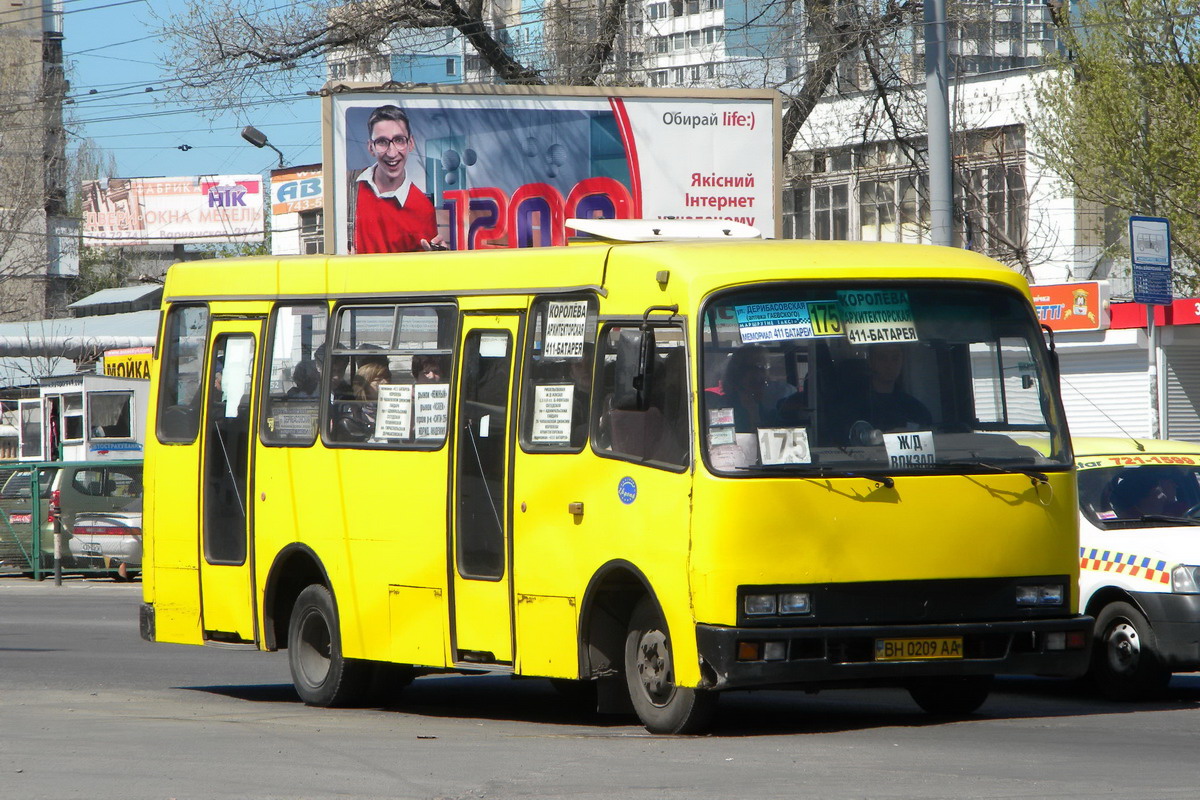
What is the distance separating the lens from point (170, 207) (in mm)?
88062

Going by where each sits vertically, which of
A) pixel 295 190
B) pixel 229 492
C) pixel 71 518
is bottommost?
pixel 71 518

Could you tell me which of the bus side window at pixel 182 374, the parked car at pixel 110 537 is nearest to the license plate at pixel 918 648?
the bus side window at pixel 182 374

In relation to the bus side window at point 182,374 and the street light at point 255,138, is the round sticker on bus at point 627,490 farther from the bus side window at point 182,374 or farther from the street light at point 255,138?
the street light at point 255,138

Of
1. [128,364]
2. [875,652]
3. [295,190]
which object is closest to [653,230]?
[875,652]

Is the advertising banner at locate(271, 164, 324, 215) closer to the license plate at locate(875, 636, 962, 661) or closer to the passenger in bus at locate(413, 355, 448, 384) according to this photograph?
the passenger in bus at locate(413, 355, 448, 384)

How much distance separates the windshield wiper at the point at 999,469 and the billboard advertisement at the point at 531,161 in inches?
368

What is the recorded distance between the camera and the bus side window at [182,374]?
41.6 feet

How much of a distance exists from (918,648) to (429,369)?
3.48m

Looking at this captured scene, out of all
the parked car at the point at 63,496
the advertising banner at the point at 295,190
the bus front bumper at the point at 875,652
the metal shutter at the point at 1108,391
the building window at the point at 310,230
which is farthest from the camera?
the advertising banner at the point at 295,190

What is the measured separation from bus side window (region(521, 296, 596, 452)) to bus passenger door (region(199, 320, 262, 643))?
276 cm

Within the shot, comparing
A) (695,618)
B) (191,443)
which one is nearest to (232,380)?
(191,443)

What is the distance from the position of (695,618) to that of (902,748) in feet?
3.85

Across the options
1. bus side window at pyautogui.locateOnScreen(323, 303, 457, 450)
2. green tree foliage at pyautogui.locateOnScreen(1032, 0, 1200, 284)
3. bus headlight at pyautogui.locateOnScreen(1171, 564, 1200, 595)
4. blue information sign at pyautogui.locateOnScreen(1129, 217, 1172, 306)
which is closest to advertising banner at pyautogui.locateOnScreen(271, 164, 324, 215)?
green tree foliage at pyautogui.locateOnScreen(1032, 0, 1200, 284)

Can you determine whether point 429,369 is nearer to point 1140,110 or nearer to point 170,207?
point 1140,110
